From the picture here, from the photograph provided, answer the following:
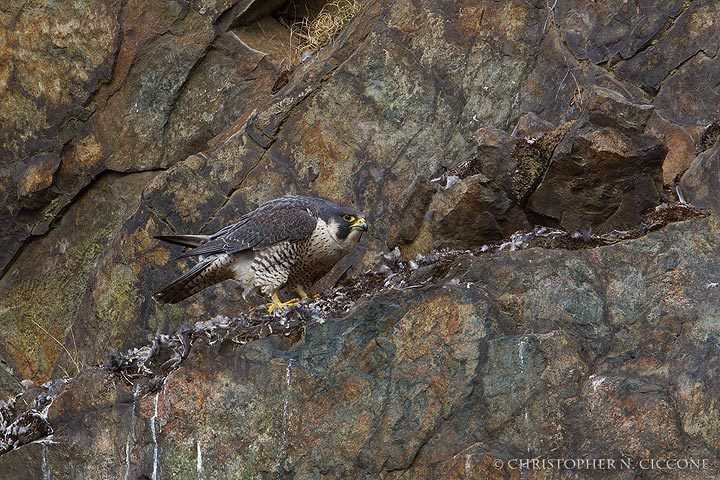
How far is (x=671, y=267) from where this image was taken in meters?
7.20

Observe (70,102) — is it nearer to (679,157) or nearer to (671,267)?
(679,157)

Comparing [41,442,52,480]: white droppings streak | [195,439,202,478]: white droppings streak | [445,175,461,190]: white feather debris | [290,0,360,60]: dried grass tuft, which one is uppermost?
[290,0,360,60]: dried grass tuft

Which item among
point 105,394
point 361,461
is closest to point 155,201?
point 105,394

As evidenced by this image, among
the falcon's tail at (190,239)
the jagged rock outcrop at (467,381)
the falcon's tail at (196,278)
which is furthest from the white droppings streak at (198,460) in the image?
the falcon's tail at (190,239)

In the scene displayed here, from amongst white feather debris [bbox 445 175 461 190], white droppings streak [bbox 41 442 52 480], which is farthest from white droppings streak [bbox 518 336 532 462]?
white droppings streak [bbox 41 442 52 480]

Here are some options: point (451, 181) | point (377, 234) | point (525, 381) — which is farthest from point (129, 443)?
point (377, 234)

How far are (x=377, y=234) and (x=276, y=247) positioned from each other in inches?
58.6

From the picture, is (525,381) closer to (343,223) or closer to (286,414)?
(286,414)

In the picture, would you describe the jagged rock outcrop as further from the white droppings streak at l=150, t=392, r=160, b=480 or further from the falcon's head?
the falcon's head

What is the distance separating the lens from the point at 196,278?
9094 mm

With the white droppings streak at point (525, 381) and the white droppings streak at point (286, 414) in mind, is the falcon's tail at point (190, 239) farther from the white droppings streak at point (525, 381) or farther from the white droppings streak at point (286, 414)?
the white droppings streak at point (525, 381)

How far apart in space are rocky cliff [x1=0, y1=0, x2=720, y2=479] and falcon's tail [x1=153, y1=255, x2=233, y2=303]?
326 millimetres

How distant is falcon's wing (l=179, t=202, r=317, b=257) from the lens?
873 centimetres

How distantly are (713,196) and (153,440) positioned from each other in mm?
4111
